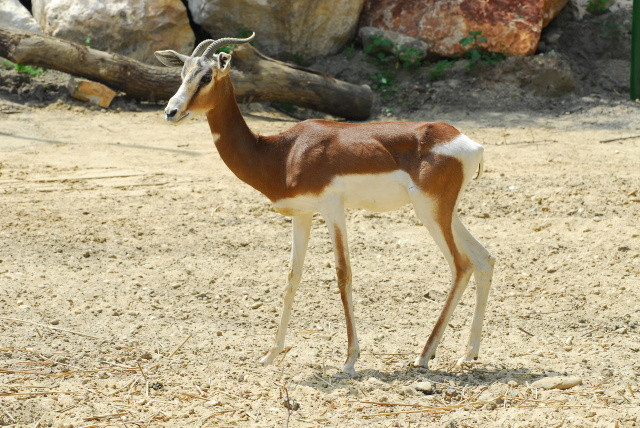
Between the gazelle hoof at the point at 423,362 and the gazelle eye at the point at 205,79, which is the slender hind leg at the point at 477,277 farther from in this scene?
the gazelle eye at the point at 205,79

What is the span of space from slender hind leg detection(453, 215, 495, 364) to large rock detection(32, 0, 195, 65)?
7854 millimetres

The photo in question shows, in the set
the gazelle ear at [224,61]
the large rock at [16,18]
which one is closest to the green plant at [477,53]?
the large rock at [16,18]

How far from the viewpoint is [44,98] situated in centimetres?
1059

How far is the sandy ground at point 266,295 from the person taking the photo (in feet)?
13.7

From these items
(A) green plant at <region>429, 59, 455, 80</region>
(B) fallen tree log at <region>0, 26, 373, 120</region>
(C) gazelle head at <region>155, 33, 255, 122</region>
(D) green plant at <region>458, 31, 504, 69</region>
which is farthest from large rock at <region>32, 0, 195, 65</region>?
(C) gazelle head at <region>155, 33, 255, 122</region>

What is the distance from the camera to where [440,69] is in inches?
472

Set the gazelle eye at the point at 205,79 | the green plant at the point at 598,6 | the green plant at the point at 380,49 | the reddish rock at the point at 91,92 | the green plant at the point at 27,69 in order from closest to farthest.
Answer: the gazelle eye at the point at 205,79 → the reddish rock at the point at 91,92 → the green plant at the point at 27,69 → the green plant at the point at 380,49 → the green plant at the point at 598,6

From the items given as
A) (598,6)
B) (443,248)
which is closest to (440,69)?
(598,6)

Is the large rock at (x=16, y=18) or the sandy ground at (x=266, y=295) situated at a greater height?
the large rock at (x=16, y=18)

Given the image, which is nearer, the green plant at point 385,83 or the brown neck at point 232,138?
the brown neck at point 232,138

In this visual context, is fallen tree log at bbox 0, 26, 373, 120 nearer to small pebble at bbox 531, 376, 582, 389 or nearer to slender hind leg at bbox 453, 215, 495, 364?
slender hind leg at bbox 453, 215, 495, 364

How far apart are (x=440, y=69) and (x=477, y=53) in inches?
23.0

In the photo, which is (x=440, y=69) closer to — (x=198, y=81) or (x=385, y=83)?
(x=385, y=83)

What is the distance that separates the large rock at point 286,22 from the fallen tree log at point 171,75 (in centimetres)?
154
